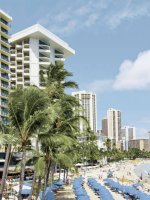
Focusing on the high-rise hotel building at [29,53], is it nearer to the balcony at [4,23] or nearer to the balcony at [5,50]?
the balcony at [4,23]

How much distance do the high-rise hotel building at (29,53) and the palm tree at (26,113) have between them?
305ft

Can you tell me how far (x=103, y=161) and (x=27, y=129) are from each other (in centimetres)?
16885

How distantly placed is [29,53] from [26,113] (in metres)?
98.3

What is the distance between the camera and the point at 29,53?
120375 millimetres

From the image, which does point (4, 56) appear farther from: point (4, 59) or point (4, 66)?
point (4, 66)

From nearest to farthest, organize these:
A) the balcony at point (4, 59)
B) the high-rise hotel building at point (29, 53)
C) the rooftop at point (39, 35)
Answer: the balcony at point (4, 59) → the rooftop at point (39, 35) → the high-rise hotel building at point (29, 53)

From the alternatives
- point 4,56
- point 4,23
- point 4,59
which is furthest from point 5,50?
point 4,23

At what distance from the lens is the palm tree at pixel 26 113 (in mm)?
23656

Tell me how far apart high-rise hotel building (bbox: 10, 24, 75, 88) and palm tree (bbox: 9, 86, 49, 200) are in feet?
305

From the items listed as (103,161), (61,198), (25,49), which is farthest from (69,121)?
(103,161)

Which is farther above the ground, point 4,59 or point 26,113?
point 4,59

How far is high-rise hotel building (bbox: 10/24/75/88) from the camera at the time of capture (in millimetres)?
118600

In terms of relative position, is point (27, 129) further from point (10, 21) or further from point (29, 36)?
point (29, 36)

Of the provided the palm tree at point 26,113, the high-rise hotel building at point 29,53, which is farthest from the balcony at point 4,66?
the palm tree at point 26,113
